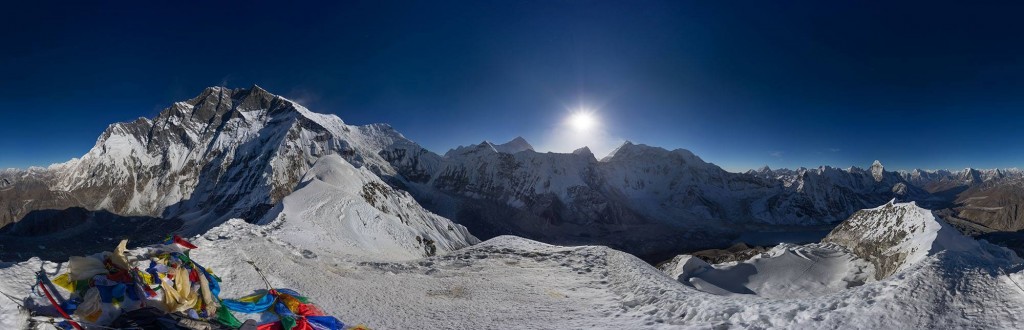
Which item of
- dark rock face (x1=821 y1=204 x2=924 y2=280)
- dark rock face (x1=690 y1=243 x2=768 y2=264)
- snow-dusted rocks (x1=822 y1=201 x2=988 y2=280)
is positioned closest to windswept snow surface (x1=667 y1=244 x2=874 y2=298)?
→ dark rock face (x1=821 y1=204 x2=924 y2=280)

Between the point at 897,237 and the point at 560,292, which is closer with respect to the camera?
the point at 560,292

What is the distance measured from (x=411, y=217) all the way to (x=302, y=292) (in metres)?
69.2

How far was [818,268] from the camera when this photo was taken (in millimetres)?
29812

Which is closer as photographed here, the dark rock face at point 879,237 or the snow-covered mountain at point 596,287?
the snow-covered mountain at point 596,287

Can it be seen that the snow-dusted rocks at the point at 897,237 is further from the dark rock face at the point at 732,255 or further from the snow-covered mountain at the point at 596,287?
the dark rock face at the point at 732,255

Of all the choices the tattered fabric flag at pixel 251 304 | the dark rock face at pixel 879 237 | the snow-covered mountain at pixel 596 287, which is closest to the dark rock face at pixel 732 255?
the dark rock face at pixel 879 237

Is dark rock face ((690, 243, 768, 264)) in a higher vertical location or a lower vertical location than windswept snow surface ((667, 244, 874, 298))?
higher

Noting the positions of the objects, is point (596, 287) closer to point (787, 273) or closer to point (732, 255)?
point (787, 273)

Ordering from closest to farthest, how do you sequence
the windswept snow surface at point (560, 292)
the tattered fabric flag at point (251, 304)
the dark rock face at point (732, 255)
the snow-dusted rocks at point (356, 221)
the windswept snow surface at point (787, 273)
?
the windswept snow surface at point (560, 292)
the tattered fabric flag at point (251, 304)
the windswept snow surface at point (787, 273)
the snow-dusted rocks at point (356, 221)
the dark rock face at point (732, 255)

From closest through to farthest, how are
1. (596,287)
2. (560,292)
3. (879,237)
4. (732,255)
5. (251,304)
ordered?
(251,304)
(560,292)
(596,287)
(879,237)
(732,255)

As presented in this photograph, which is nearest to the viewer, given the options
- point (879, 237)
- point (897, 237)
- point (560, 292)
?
point (560, 292)

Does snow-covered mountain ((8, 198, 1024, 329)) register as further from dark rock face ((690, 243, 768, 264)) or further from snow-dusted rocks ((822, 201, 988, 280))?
dark rock face ((690, 243, 768, 264))

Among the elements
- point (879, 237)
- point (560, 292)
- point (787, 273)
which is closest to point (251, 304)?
point (560, 292)

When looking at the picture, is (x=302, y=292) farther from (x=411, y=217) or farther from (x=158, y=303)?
(x=411, y=217)
